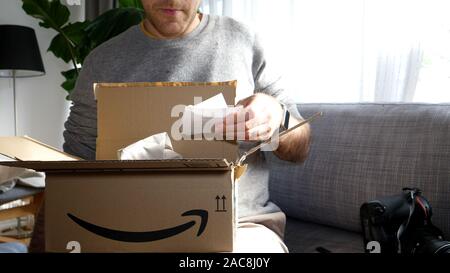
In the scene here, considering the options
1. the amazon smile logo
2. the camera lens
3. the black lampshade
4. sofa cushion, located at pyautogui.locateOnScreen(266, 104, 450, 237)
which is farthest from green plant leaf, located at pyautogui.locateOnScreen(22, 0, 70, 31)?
the camera lens

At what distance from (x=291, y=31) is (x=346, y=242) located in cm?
106

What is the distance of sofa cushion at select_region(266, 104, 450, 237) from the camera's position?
1.08m

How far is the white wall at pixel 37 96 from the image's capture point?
9.77 feet

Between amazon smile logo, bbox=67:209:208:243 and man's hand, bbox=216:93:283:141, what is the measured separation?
18 centimetres

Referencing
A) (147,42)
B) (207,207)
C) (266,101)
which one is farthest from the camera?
(147,42)

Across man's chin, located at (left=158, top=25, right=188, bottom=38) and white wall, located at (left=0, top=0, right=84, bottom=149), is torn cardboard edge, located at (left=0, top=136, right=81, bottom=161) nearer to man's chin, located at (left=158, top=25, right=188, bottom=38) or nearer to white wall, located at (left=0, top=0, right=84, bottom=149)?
man's chin, located at (left=158, top=25, right=188, bottom=38)

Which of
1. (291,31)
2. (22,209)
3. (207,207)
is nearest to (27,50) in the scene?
(22,209)

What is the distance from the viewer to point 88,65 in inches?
46.9

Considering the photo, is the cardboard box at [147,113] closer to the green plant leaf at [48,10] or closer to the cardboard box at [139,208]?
the cardboard box at [139,208]

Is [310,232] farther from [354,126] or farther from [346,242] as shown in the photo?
[354,126]

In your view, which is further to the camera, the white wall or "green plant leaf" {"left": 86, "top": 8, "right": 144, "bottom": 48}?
the white wall

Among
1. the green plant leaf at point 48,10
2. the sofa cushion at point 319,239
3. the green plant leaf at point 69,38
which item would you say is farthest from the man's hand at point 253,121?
the green plant leaf at point 48,10

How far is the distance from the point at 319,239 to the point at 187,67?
1.97 ft

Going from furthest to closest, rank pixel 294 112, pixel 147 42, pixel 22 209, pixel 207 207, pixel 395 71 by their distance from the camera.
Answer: pixel 22 209, pixel 395 71, pixel 147 42, pixel 294 112, pixel 207 207
